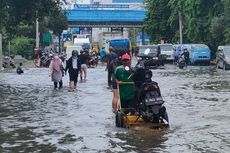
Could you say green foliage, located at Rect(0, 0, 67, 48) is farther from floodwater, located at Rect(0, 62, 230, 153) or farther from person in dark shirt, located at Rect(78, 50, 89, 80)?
floodwater, located at Rect(0, 62, 230, 153)

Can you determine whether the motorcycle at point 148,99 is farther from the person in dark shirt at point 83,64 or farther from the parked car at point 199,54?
the parked car at point 199,54

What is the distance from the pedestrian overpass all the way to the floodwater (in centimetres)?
8134

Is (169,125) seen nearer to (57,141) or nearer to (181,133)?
(181,133)

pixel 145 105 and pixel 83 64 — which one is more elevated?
pixel 83 64

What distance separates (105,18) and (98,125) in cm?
9260

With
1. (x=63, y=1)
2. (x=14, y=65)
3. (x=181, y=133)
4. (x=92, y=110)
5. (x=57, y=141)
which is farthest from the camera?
(x=14, y=65)

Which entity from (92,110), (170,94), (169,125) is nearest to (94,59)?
(170,94)

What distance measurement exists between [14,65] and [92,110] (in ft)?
117

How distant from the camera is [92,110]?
1789cm

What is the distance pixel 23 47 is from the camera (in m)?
75.4

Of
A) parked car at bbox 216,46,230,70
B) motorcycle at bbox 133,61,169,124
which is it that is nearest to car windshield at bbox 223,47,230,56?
parked car at bbox 216,46,230,70

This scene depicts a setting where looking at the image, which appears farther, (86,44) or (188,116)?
(86,44)

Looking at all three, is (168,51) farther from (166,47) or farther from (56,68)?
(56,68)

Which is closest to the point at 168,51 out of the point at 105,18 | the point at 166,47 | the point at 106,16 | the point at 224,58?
the point at 166,47
